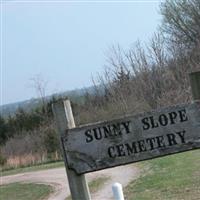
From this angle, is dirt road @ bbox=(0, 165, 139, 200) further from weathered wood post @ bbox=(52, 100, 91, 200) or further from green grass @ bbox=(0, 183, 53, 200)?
weathered wood post @ bbox=(52, 100, 91, 200)

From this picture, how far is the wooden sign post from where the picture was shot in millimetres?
5867

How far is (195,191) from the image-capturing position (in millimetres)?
12398

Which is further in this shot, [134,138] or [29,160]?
[29,160]

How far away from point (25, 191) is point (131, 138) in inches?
551

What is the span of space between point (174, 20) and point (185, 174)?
36262mm

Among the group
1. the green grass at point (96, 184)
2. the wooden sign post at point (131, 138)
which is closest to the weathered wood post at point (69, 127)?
the wooden sign post at point (131, 138)

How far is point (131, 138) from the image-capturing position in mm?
5859

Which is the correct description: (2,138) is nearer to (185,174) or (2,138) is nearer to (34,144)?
(34,144)

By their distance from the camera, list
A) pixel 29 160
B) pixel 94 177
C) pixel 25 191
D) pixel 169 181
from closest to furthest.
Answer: pixel 169 181
pixel 94 177
pixel 25 191
pixel 29 160

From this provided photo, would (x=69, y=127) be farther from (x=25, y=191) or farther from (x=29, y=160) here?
(x=29, y=160)

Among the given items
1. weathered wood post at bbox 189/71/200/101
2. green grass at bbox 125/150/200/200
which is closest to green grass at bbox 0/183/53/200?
green grass at bbox 125/150/200/200

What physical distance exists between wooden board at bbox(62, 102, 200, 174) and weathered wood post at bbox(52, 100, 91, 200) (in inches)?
2.9

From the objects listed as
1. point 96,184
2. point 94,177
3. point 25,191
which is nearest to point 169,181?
point 96,184

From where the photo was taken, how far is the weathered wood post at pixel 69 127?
19.6 feet
